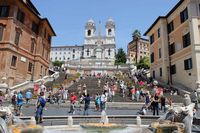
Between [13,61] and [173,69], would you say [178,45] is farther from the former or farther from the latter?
[13,61]

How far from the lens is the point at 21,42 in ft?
105

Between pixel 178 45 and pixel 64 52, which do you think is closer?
pixel 178 45

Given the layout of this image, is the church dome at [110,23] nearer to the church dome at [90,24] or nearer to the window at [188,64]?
the church dome at [90,24]

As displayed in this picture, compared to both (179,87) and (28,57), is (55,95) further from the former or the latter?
(179,87)

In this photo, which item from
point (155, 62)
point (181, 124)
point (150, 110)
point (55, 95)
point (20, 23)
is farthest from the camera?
point (155, 62)

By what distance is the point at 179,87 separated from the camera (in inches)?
1153

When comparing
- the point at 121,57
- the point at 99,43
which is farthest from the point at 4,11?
the point at 99,43

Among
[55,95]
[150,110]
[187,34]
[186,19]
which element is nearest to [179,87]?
[187,34]

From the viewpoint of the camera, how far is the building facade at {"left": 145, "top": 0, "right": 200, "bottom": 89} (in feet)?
88.3

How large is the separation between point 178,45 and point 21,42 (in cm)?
2561

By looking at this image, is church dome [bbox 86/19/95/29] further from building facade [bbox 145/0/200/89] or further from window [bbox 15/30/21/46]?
window [bbox 15/30/21/46]

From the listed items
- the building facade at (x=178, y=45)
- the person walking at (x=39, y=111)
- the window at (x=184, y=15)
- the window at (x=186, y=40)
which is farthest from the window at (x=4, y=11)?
the window at (x=186, y=40)

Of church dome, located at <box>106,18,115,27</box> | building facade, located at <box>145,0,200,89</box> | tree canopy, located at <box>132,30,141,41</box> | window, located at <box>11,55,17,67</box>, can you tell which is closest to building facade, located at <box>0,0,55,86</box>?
window, located at <box>11,55,17,67</box>

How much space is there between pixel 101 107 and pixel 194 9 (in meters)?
20.1
